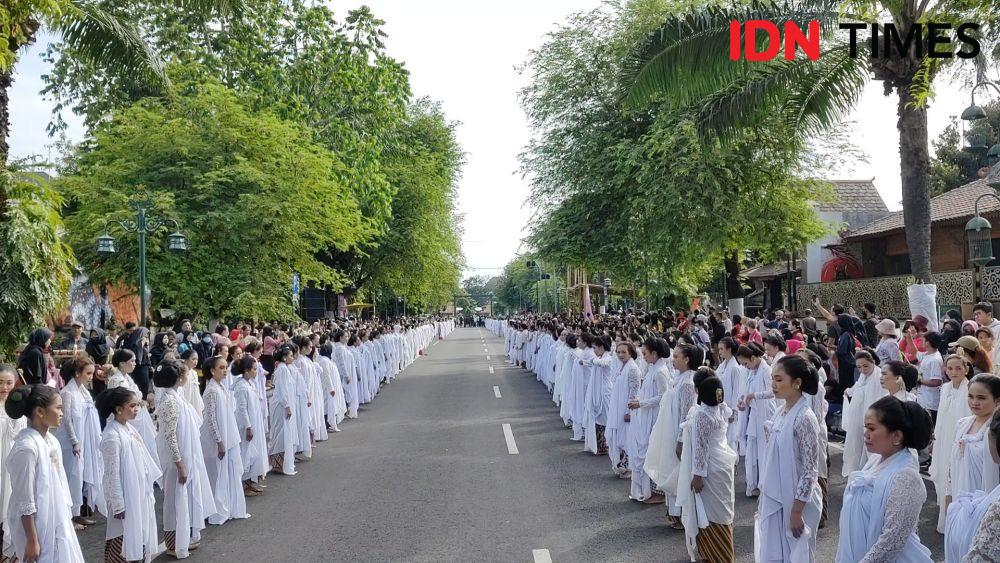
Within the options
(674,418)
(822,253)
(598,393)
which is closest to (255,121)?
(598,393)

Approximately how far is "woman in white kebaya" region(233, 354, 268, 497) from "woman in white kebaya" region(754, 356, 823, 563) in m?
5.60

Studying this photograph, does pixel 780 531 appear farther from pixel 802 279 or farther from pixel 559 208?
pixel 802 279

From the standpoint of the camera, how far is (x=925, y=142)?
41.6 feet

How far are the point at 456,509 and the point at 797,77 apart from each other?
382 inches

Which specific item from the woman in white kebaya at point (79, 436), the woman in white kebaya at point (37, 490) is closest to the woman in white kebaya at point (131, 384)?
the woman in white kebaya at point (79, 436)

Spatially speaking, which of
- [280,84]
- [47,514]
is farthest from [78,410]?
[280,84]

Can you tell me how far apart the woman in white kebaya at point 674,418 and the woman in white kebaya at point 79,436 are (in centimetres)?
551

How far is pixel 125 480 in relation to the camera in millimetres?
6355

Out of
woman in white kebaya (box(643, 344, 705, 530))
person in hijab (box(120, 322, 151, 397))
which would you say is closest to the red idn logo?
woman in white kebaya (box(643, 344, 705, 530))

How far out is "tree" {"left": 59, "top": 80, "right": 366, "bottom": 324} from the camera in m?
18.9

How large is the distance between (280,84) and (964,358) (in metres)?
20.9

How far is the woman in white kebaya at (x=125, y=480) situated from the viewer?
6250mm

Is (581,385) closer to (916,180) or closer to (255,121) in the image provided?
(916,180)

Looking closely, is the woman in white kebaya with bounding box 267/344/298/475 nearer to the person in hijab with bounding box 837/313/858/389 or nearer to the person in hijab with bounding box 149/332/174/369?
the person in hijab with bounding box 149/332/174/369
